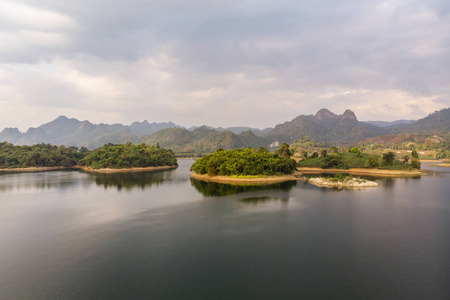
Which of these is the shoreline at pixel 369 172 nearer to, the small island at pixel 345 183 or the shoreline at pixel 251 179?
the shoreline at pixel 251 179

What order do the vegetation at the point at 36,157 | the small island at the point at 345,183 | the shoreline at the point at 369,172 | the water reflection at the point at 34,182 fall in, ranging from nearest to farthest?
the small island at the point at 345,183 < the water reflection at the point at 34,182 < the shoreline at the point at 369,172 < the vegetation at the point at 36,157

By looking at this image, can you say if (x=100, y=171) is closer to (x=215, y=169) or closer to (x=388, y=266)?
(x=215, y=169)

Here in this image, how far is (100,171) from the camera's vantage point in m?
111

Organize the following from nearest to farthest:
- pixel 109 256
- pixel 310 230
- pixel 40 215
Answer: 1. pixel 109 256
2. pixel 310 230
3. pixel 40 215

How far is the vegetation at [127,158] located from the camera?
115 m

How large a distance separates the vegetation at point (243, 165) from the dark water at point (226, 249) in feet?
93.8

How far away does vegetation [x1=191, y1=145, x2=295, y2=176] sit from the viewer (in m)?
75.6

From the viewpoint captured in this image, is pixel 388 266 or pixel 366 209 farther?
pixel 366 209

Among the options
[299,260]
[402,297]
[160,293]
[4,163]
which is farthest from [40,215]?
[4,163]

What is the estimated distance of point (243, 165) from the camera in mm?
75375

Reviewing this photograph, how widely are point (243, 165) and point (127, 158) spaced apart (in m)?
69.5

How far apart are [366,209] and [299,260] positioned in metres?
25.1

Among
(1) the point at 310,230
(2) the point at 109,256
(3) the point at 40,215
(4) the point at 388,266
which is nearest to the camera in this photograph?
(4) the point at 388,266

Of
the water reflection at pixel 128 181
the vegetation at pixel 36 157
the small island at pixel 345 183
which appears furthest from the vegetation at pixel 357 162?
the vegetation at pixel 36 157
